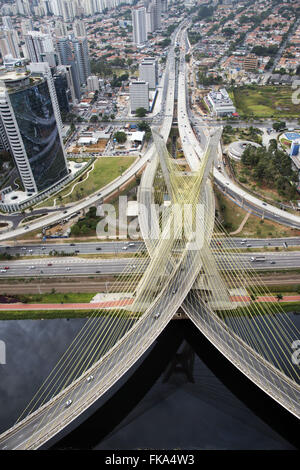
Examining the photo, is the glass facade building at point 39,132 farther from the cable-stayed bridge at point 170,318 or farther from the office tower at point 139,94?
the office tower at point 139,94

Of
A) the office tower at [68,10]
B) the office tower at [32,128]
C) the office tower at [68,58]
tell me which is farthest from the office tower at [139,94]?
the office tower at [68,10]

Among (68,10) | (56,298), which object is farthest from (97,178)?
(68,10)

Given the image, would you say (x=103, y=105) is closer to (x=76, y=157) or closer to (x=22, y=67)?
(x=76, y=157)

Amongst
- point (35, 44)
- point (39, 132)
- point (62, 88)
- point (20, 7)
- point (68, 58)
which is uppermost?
point (20, 7)

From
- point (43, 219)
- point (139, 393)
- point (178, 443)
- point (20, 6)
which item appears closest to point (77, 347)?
point (139, 393)

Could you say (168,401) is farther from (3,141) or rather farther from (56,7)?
(56,7)
